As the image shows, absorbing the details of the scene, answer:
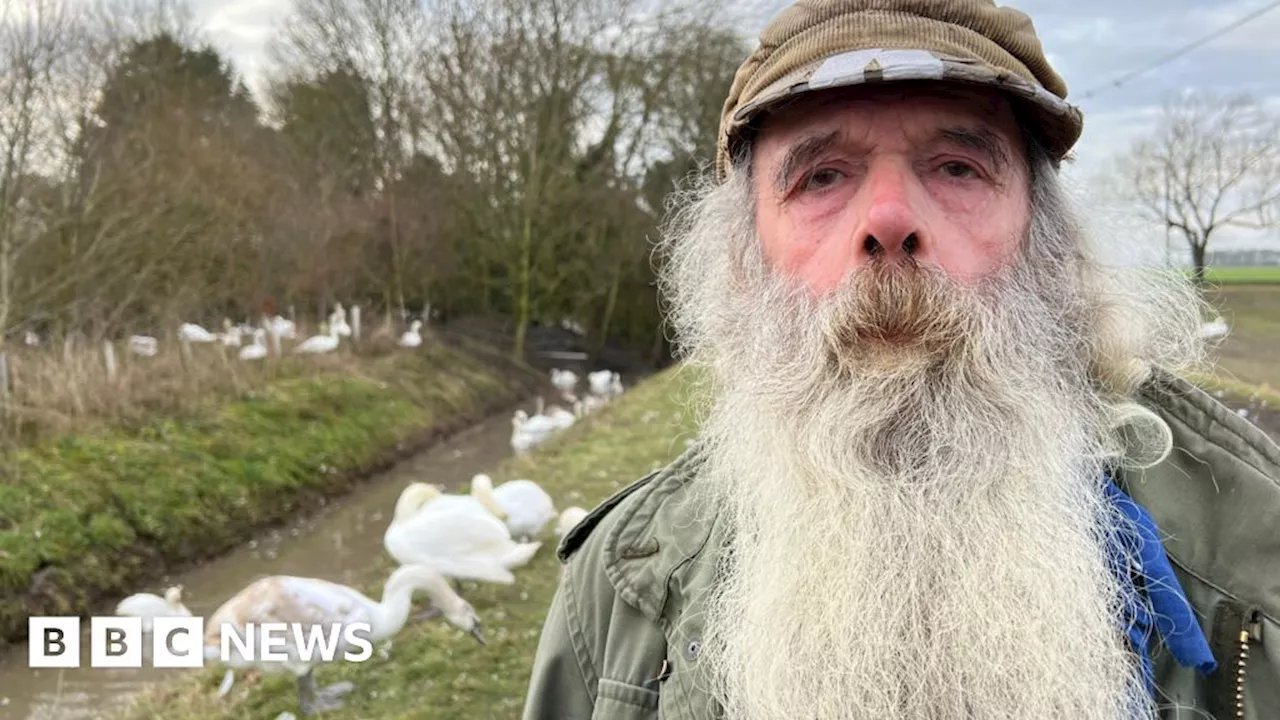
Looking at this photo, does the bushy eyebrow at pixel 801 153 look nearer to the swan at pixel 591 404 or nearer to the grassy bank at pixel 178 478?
the grassy bank at pixel 178 478

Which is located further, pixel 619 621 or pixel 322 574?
pixel 322 574

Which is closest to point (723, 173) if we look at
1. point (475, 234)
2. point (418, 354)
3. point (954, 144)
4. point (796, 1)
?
point (796, 1)

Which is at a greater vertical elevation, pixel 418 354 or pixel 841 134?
pixel 841 134

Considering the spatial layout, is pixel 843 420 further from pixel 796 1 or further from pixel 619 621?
pixel 796 1

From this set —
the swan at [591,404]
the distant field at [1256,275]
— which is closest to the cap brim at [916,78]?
the distant field at [1256,275]

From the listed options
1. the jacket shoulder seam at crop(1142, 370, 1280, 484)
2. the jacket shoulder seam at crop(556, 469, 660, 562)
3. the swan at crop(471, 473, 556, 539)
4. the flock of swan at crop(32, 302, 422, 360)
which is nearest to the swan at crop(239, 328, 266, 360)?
the flock of swan at crop(32, 302, 422, 360)

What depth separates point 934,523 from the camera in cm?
136

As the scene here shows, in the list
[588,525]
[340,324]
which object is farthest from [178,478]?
[588,525]

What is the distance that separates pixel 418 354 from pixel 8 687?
11804mm

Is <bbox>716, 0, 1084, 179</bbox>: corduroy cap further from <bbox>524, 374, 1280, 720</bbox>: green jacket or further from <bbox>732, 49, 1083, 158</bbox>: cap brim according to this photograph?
<bbox>524, 374, 1280, 720</bbox>: green jacket

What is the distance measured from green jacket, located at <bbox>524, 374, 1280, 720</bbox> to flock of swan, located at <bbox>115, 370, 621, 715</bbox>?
303 cm

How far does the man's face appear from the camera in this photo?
139 centimetres

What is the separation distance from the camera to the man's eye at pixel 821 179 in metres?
1.49

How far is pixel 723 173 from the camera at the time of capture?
6.03ft
